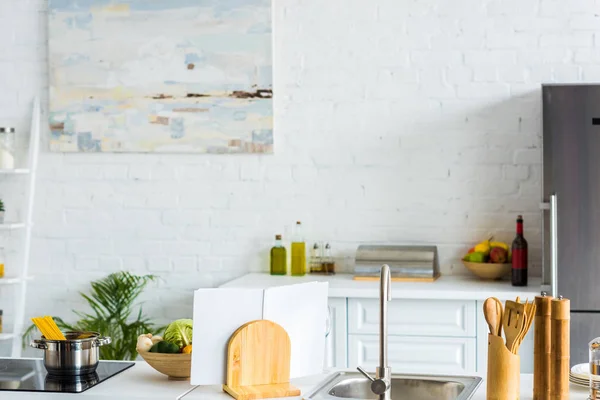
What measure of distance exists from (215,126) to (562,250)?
1.95 metres

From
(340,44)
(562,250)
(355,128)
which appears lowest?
(562,250)

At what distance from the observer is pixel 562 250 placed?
146 inches

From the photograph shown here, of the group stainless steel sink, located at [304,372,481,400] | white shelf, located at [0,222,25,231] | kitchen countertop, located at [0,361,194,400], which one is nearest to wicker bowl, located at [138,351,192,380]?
kitchen countertop, located at [0,361,194,400]

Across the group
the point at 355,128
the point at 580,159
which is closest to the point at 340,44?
the point at 355,128

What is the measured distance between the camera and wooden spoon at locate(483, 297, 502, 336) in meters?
2.22

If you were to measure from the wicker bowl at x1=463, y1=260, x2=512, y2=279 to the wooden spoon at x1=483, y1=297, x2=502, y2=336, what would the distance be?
6.56 ft

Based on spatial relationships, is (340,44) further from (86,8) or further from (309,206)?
(86,8)

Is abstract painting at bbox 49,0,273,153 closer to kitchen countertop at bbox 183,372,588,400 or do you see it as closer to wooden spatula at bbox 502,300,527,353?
kitchen countertop at bbox 183,372,588,400

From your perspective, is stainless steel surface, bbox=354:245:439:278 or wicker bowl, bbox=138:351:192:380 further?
stainless steel surface, bbox=354:245:439:278

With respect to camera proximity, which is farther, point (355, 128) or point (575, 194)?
point (355, 128)

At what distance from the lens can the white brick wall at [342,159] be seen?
4.37m

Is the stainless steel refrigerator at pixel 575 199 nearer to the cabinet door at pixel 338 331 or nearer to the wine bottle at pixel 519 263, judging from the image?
the wine bottle at pixel 519 263

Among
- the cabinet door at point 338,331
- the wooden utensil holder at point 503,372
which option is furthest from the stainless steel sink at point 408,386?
the cabinet door at point 338,331

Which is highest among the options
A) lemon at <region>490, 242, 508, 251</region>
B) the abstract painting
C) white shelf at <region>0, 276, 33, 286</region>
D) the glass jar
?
the abstract painting
